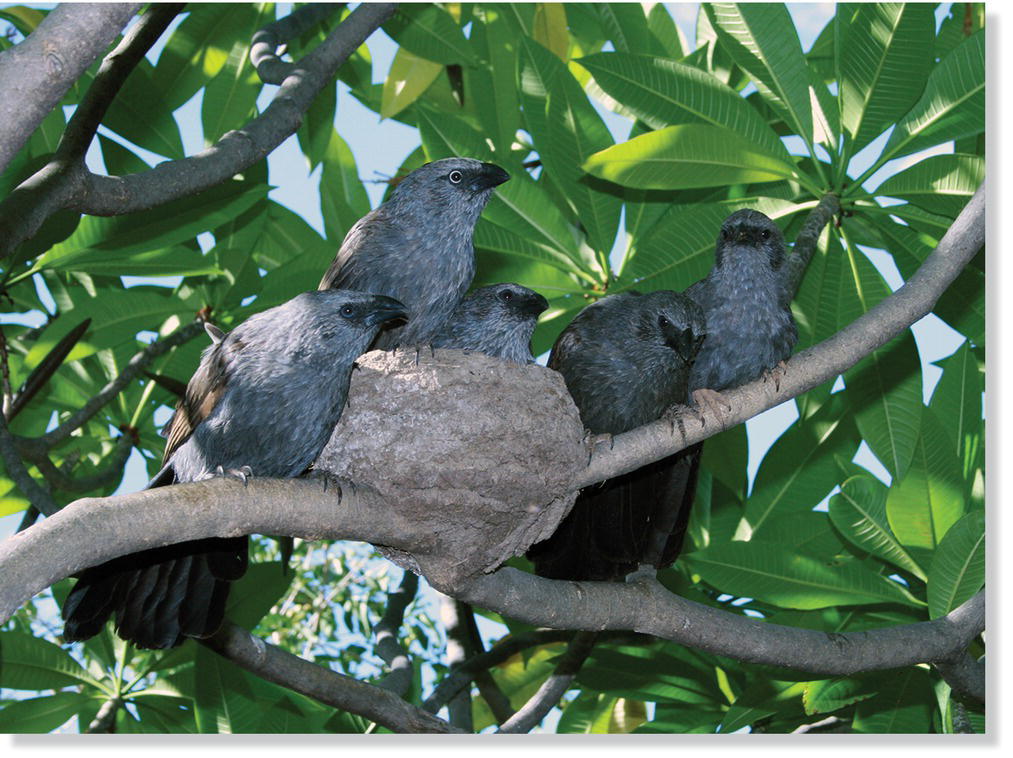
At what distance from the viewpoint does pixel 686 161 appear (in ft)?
10.2

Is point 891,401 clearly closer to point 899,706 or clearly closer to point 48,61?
point 899,706

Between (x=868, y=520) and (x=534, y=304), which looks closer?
(x=534, y=304)

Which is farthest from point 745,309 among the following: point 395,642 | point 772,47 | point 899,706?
point 395,642

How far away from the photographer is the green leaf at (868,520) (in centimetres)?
322

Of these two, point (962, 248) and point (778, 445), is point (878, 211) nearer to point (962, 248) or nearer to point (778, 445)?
point (962, 248)

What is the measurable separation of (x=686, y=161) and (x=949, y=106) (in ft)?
2.55

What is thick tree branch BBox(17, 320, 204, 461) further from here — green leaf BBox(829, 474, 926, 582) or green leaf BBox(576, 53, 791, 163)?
green leaf BBox(829, 474, 926, 582)

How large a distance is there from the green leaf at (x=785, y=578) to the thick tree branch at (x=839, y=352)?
624 millimetres

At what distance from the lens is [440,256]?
2686 mm

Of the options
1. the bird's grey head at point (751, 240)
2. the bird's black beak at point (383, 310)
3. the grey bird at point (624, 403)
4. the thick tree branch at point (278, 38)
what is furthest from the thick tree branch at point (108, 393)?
the bird's grey head at point (751, 240)

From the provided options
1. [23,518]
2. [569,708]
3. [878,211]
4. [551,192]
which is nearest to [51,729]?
[23,518]

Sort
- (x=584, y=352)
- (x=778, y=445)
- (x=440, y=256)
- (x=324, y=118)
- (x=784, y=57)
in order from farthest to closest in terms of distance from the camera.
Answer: (x=324, y=118), (x=778, y=445), (x=784, y=57), (x=584, y=352), (x=440, y=256)

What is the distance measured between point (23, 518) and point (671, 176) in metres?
2.44

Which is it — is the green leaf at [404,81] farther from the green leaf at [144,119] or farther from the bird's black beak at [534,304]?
the bird's black beak at [534,304]
